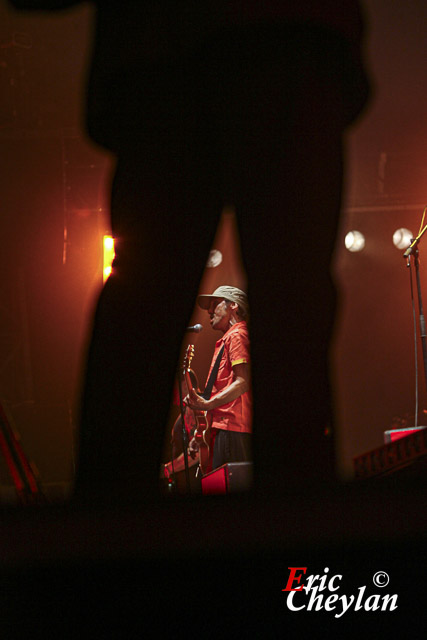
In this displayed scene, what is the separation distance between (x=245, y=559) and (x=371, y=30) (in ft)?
11.4

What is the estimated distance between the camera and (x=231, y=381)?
316 centimetres

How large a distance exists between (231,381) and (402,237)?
8.25 ft

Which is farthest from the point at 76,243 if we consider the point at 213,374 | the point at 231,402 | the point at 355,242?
the point at 355,242

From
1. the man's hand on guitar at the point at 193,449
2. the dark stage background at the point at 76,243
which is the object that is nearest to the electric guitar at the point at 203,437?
the man's hand on guitar at the point at 193,449

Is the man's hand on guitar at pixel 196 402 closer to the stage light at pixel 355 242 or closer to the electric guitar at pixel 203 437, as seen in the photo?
the electric guitar at pixel 203 437

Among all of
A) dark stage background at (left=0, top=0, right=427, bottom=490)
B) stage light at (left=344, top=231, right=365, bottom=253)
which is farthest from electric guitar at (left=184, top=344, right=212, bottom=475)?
stage light at (left=344, top=231, right=365, bottom=253)

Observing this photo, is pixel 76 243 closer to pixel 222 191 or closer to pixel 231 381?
pixel 231 381

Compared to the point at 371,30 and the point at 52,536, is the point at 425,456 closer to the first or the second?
the point at 52,536

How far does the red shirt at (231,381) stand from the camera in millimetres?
3053

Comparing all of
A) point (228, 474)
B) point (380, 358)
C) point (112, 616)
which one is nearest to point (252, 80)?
point (112, 616)

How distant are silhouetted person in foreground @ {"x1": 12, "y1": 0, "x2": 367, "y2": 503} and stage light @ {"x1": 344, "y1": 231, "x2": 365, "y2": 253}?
440 cm

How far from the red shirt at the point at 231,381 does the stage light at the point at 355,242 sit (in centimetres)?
209

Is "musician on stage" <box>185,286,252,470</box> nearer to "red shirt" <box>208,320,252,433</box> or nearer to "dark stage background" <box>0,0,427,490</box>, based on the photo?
"red shirt" <box>208,320,252,433</box>

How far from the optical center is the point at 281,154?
0.61 metres
